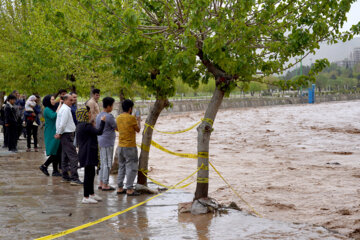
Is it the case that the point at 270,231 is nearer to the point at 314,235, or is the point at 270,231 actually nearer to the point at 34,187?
the point at 314,235

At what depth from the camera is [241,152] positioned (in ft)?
74.7

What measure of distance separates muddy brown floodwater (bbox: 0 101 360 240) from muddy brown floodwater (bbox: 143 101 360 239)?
2 centimetres

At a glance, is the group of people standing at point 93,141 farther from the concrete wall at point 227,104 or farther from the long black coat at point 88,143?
the concrete wall at point 227,104

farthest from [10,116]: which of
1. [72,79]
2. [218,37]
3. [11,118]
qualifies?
[218,37]

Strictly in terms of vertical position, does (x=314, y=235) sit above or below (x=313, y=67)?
below

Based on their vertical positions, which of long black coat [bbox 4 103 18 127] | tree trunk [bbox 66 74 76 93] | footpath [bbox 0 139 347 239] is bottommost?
footpath [bbox 0 139 347 239]

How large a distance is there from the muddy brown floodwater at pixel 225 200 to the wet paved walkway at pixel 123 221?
1cm

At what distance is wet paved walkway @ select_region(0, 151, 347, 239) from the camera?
23.4ft

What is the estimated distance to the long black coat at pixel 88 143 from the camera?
8.98m

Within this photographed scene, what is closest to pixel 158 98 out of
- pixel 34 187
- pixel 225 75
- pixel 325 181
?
pixel 225 75

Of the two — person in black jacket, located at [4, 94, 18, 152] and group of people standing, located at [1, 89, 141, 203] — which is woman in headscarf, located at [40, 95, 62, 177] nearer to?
group of people standing, located at [1, 89, 141, 203]

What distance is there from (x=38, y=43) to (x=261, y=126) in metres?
17.5

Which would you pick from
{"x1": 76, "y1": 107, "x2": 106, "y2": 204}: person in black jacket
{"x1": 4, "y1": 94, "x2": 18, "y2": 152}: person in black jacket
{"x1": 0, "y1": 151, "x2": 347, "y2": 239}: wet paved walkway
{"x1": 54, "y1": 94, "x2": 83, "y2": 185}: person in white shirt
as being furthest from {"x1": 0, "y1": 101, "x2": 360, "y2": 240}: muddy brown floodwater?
{"x1": 4, "y1": 94, "x2": 18, "y2": 152}: person in black jacket

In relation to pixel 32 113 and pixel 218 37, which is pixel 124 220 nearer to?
pixel 218 37
